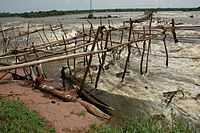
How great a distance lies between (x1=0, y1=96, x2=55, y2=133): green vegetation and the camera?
3018 millimetres

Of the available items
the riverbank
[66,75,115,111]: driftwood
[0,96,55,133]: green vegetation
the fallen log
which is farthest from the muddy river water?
[0,96,55,133]: green vegetation

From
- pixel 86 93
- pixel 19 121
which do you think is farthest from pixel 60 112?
pixel 86 93

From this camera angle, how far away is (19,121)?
323 cm

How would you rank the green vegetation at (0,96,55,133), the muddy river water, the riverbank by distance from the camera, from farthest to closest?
1. the muddy river water
2. the riverbank
3. the green vegetation at (0,96,55,133)

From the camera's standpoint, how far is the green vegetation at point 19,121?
3018 mm

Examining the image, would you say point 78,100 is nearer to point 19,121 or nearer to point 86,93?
point 86,93

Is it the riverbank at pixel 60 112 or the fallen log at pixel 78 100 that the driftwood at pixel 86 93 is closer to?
the fallen log at pixel 78 100

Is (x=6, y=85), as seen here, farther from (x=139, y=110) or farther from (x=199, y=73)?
(x=199, y=73)

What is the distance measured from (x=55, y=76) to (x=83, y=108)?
3689 millimetres

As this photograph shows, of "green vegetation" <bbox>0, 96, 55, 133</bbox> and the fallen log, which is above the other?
"green vegetation" <bbox>0, 96, 55, 133</bbox>

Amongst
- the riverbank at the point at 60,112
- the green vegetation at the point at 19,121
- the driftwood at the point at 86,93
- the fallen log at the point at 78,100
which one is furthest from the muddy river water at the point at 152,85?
the green vegetation at the point at 19,121

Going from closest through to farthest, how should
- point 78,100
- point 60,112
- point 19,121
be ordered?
1. point 19,121
2. point 60,112
3. point 78,100

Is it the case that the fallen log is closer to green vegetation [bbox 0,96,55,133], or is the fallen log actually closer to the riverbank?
the riverbank

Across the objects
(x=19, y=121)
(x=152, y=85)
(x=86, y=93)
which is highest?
(x=19, y=121)
